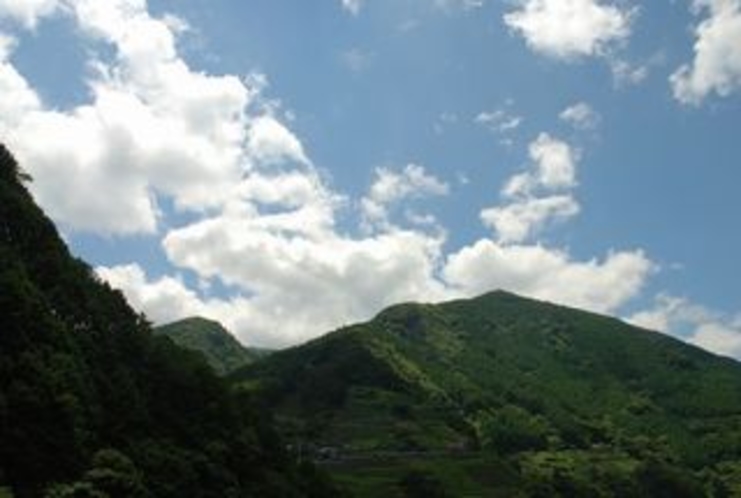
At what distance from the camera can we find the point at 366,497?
17300 centimetres

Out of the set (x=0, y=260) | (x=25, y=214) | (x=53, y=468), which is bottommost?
(x=53, y=468)

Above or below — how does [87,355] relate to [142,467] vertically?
above

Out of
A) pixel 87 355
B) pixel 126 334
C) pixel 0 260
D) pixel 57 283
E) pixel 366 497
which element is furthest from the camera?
pixel 366 497

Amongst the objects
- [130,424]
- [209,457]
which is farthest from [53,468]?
[209,457]

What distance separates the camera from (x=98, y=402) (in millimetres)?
104688

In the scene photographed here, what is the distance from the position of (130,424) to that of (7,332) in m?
16.7

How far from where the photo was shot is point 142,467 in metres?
100

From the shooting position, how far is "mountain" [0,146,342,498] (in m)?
89.9

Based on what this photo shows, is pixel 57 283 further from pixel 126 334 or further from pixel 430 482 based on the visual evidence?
pixel 430 482

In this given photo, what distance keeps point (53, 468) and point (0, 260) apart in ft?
78.8

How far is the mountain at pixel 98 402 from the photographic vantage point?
3538 inches

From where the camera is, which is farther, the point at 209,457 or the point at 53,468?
the point at 209,457

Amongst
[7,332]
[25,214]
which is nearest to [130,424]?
[7,332]

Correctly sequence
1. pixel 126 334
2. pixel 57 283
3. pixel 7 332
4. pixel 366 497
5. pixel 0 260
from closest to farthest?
pixel 7 332, pixel 0 260, pixel 57 283, pixel 126 334, pixel 366 497
